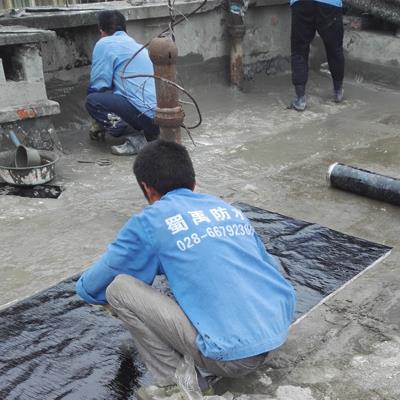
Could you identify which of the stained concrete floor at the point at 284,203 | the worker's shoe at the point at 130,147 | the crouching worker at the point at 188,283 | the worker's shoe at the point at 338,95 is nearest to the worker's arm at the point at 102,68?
the worker's shoe at the point at 130,147

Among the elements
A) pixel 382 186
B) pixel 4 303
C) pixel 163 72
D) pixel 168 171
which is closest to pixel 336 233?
pixel 382 186

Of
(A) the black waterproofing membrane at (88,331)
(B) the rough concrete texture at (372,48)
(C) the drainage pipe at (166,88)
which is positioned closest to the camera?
(A) the black waterproofing membrane at (88,331)

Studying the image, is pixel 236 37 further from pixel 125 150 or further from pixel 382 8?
pixel 125 150

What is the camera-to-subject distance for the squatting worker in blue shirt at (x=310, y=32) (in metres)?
6.59

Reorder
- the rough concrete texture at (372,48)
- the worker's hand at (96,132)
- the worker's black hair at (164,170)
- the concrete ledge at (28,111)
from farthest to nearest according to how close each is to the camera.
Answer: the rough concrete texture at (372,48), the worker's hand at (96,132), the concrete ledge at (28,111), the worker's black hair at (164,170)

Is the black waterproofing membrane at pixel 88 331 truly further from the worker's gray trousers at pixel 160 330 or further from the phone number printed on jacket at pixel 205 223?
the phone number printed on jacket at pixel 205 223

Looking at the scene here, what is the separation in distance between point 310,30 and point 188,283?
5299 millimetres

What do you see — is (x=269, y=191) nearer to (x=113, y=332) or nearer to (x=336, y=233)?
(x=336, y=233)

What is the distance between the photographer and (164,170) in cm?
240

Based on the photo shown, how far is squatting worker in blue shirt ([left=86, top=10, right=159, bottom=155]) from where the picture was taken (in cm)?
520

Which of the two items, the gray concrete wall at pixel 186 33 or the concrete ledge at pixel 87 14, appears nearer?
the concrete ledge at pixel 87 14

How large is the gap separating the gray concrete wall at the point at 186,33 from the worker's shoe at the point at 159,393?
168 inches

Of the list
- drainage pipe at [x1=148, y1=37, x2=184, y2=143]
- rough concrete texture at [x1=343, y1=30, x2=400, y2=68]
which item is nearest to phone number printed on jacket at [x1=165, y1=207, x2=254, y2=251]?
drainage pipe at [x1=148, y1=37, x2=184, y2=143]

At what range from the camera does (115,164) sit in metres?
5.25
